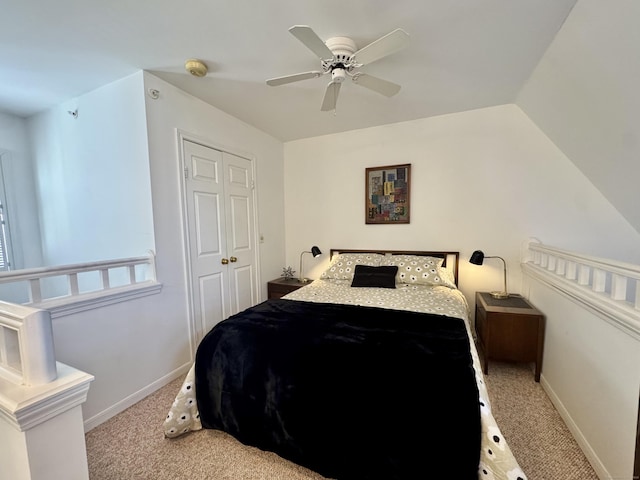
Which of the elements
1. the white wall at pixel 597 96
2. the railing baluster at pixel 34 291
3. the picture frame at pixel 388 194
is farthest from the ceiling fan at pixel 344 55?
the railing baluster at pixel 34 291

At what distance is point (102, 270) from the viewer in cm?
189

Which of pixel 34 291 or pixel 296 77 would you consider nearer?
pixel 34 291

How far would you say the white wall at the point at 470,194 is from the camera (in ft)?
8.13

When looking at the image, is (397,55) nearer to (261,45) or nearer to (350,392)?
(261,45)

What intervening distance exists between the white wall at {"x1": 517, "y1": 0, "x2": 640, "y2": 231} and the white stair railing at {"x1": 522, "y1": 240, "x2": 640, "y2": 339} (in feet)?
2.40

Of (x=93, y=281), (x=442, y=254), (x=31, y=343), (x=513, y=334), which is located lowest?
(x=513, y=334)

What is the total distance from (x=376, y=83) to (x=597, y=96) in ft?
4.64

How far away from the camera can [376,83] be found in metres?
1.87

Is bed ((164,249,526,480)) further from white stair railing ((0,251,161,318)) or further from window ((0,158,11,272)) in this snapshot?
window ((0,158,11,272))

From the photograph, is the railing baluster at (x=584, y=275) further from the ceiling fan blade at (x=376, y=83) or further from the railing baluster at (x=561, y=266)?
the ceiling fan blade at (x=376, y=83)

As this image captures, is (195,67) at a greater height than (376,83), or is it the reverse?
(195,67)

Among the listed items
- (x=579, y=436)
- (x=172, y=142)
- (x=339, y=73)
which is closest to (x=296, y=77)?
(x=339, y=73)

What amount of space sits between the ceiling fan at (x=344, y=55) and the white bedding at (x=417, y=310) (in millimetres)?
1620

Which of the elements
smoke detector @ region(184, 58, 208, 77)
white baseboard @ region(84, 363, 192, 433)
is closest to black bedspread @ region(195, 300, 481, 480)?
white baseboard @ region(84, 363, 192, 433)
